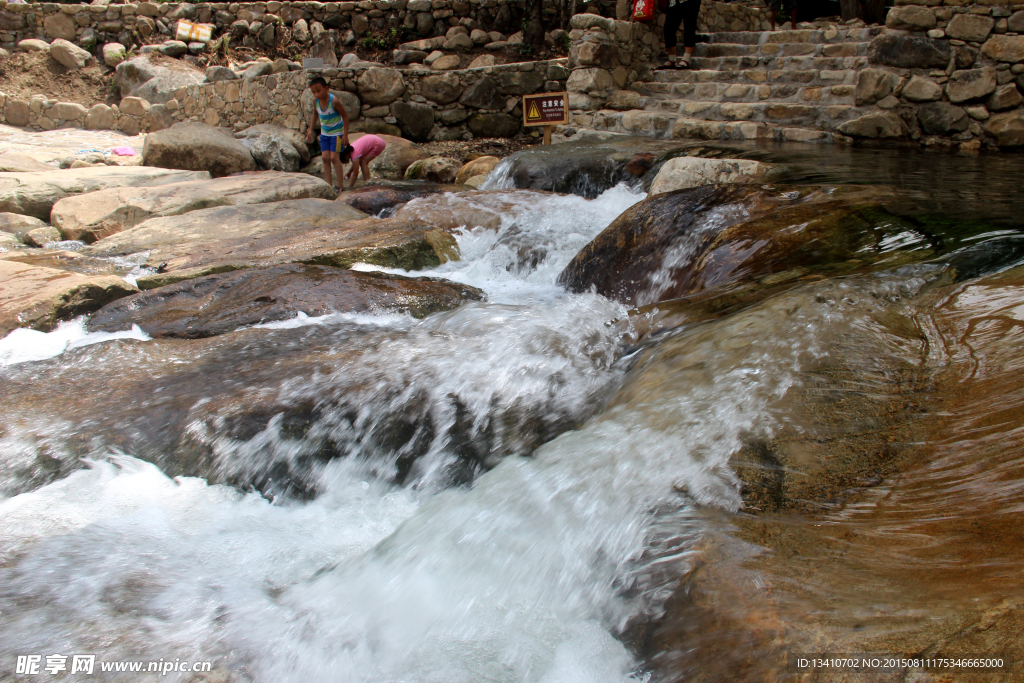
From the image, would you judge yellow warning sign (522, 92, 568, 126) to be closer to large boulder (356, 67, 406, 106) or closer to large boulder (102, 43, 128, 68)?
large boulder (356, 67, 406, 106)

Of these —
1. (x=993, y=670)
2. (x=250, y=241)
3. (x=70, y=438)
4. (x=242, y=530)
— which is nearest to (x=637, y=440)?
(x=993, y=670)

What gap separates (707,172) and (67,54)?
14.0m

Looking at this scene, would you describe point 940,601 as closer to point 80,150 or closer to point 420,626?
point 420,626

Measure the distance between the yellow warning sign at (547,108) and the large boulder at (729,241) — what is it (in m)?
3.88

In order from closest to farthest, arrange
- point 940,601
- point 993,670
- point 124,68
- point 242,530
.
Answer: point 993,670
point 940,601
point 242,530
point 124,68

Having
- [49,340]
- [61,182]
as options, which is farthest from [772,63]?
[61,182]

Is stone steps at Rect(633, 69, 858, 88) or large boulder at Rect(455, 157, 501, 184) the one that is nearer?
stone steps at Rect(633, 69, 858, 88)

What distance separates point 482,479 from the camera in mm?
2182

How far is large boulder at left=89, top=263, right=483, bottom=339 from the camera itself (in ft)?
11.5

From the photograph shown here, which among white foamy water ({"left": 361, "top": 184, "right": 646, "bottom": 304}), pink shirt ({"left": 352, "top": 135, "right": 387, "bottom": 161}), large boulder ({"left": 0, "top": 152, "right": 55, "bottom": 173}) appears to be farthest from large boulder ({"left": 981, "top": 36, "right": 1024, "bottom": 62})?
large boulder ({"left": 0, "top": 152, "right": 55, "bottom": 173})

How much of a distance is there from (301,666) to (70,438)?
1585mm

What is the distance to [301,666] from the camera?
5.03 feet

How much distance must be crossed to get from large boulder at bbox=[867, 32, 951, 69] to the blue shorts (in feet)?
20.5

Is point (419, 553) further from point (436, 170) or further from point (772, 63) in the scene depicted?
point (772, 63)
